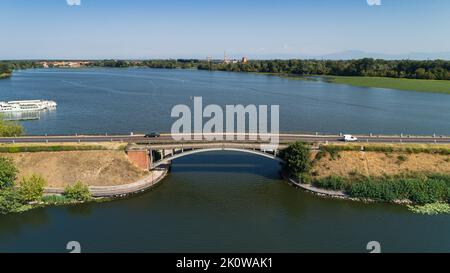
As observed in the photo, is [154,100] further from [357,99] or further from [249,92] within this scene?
[357,99]

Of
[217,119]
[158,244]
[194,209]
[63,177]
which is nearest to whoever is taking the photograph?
[158,244]

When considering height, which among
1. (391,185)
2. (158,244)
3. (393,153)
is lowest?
(158,244)

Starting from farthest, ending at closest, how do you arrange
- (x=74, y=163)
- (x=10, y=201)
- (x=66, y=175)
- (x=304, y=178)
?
1. (x=74, y=163)
2. (x=304, y=178)
3. (x=66, y=175)
4. (x=10, y=201)

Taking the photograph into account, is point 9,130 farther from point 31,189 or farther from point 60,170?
point 31,189

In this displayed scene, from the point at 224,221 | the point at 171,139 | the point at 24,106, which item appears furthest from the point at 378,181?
the point at 24,106

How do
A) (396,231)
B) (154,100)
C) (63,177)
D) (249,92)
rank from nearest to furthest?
(396,231) < (63,177) < (154,100) < (249,92)

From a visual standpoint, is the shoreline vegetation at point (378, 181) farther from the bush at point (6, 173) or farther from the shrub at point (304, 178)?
the bush at point (6, 173)

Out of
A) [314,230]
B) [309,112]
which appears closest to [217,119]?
[309,112]

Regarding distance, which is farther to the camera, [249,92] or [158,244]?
[249,92]
